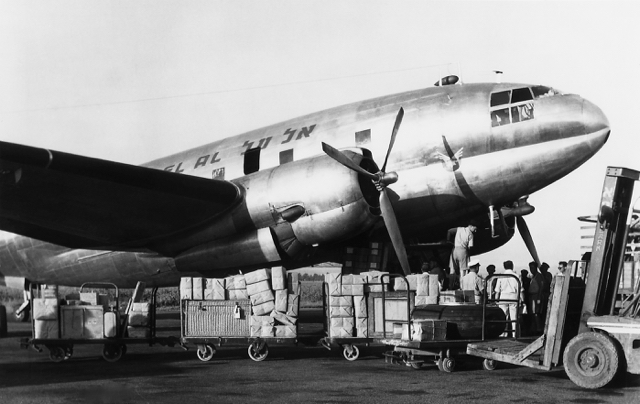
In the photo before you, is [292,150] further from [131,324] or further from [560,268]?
[560,268]

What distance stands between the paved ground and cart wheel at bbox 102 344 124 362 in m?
0.12

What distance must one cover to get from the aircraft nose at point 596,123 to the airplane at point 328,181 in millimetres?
26

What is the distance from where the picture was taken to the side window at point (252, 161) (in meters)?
16.8

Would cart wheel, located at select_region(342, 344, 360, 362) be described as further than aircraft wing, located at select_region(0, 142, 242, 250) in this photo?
No

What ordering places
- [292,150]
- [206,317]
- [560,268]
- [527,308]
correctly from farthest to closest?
[292,150] → [527,308] → [206,317] → [560,268]

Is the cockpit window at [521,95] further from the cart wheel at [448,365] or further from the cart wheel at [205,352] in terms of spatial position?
the cart wheel at [205,352]

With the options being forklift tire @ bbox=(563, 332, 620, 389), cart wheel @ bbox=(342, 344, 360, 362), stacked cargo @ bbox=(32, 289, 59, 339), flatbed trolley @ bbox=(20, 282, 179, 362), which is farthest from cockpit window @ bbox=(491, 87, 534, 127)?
stacked cargo @ bbox=(32, 289, 59, 339)

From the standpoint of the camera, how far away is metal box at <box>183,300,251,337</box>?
496 inches

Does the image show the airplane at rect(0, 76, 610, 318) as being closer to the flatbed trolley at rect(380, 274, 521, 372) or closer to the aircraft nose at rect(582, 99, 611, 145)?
the aircraft nose at rect(582, 99, 611, 145)

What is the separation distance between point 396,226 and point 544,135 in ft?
11.6

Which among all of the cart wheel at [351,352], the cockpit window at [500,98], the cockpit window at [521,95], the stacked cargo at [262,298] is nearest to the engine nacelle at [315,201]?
the stacked cargo at [262,298]

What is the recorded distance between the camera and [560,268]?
38.5 feet

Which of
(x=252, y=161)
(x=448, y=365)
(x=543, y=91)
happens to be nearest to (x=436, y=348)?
(x=448, y=365)

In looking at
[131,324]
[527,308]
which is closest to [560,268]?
[527,308]
